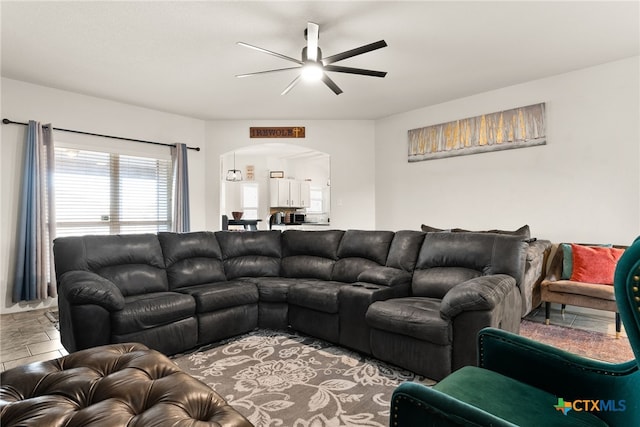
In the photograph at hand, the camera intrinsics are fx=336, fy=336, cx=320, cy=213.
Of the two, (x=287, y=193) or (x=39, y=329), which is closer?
(x=39, y=329)

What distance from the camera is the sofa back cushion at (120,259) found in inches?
117

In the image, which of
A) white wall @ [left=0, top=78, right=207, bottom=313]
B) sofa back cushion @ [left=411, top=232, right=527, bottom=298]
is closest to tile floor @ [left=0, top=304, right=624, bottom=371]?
white wall @ [left=0, top=78, right=207, bottom=313]

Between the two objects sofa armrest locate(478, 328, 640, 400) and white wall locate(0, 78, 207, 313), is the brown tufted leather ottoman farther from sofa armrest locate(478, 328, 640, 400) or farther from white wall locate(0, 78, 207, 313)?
white wall locate(0, 78, 207, 313)

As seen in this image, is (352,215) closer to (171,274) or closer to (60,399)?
(171,274)

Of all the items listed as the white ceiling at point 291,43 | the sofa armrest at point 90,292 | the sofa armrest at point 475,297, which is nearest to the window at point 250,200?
the white ceiling at point 291,43

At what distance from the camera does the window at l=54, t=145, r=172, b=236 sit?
4707 millimetres

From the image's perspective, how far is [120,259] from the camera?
3.21 m

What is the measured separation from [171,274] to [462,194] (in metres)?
4.17

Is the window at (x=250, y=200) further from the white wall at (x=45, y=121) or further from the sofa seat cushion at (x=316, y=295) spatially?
the sofa seat cushion at (x=316, y=295)

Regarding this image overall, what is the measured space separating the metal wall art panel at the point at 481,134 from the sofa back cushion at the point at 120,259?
426cm

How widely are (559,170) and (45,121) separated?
6.72m

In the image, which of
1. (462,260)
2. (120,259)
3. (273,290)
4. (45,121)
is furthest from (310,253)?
(45,121)

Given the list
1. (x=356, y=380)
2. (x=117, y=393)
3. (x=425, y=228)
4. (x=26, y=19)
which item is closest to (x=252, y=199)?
(x=425, y=228)

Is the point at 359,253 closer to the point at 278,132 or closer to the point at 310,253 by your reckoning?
the point at 310,253
